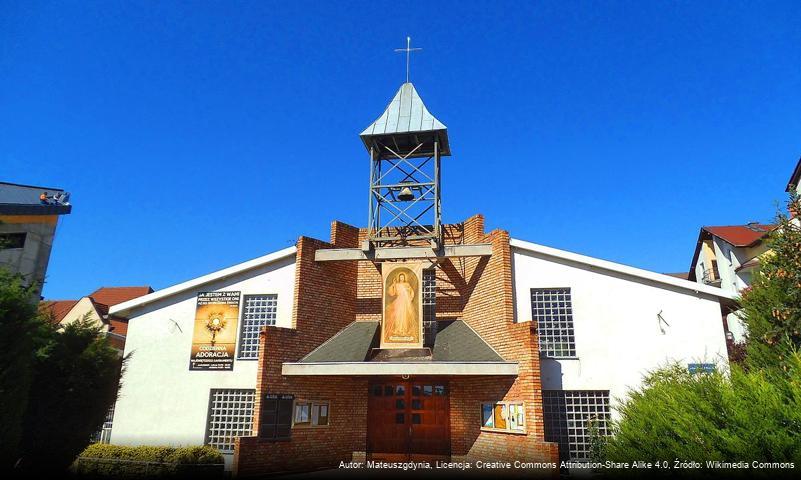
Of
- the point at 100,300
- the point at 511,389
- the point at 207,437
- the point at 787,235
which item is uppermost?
the point at 100,300

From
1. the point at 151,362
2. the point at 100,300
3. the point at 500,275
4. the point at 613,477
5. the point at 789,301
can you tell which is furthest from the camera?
the point at 100,300

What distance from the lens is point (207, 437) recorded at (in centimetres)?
1577

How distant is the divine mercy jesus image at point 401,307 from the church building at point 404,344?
5 cm

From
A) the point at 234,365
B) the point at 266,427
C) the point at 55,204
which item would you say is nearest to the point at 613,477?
the point at 266,427

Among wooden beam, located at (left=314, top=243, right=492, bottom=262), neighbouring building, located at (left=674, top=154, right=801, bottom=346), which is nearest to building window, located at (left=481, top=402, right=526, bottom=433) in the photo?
wooden beam, located at (left=314, top=243, right=492, bottom=262)

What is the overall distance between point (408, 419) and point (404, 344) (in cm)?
279

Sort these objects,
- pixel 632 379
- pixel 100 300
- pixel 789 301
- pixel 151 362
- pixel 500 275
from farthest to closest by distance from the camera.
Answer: pixel 100 300 < pixel 151 362 < pixel 500 275 < pixel 632 379 < pixel 789 301

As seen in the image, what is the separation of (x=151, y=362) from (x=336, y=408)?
650cm

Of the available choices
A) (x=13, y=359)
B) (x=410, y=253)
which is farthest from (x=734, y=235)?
(x=13, y=359)

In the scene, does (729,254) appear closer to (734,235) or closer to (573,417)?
(734,235)

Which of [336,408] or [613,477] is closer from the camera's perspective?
[613,477]

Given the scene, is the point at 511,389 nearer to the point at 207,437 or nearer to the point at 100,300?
the point at 207,437

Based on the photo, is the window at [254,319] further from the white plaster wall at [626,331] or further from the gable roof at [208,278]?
the white plaster wall at [626,331]

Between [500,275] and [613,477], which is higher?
[500,275]
